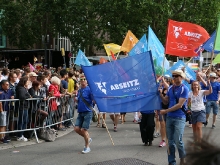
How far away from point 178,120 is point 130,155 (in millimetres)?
1909

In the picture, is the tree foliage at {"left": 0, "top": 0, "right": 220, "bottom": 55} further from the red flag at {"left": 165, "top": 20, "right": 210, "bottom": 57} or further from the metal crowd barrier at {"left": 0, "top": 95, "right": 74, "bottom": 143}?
the metal crowd barrier at {"left": 0, "top": 95, "right": 74, "bottom": 143}

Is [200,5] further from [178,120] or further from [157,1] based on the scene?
[178,120]

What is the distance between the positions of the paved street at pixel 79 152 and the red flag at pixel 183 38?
226cm

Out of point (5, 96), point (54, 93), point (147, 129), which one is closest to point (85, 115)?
point (147, 129)

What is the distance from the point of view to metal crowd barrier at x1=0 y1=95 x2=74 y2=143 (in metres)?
9.46

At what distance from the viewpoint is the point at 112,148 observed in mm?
9188

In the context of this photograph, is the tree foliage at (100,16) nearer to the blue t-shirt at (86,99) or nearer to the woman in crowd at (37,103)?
the woman in crowd at (37,103)

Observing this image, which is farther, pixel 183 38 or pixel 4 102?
pixel 183 38

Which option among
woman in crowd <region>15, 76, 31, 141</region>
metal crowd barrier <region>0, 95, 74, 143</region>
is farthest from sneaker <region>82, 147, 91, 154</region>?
woman in crowd <region>15, 76, 31, 141</region>

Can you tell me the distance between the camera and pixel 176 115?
6836mm

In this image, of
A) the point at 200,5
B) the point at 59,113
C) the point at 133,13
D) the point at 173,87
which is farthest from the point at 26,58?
the point at 173,87

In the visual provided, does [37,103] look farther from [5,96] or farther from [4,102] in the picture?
[4,102]

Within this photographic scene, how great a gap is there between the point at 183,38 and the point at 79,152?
154 inches

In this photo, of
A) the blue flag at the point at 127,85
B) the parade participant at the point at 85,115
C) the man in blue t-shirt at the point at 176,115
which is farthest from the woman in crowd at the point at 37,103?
the man in blue t-shirt at the point at 176,115
